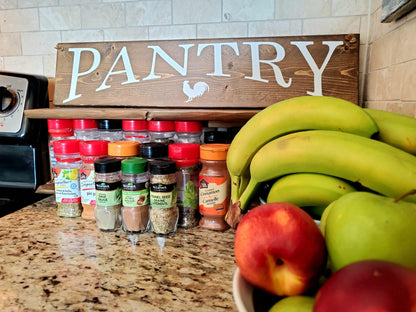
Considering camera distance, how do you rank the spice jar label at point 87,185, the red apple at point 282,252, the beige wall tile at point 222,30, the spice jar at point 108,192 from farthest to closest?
the beige wall tile at point 222,30, the spice jar label at point 87,185, the spice jar at point 108,192, the red apple at point 282,252

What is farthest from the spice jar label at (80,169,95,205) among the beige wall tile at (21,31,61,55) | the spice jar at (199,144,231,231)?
the beige wall tile at (21,31,61,55)

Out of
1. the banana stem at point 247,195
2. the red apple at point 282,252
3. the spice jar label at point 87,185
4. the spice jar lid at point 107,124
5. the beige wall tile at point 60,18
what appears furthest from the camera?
the beige wall tile at point 60,18

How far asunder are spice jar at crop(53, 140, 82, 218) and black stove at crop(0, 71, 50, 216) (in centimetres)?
22

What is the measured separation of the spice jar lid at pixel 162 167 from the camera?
78 cm

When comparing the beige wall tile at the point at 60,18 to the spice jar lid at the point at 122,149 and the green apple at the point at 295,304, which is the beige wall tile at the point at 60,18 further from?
the green apple at the point at 295,304

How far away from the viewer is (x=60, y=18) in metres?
1.23

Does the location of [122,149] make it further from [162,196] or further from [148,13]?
[148,13]

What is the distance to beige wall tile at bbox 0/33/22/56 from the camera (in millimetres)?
1284

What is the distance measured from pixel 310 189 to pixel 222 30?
0.75 meters

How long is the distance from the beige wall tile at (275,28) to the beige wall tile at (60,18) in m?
0.67

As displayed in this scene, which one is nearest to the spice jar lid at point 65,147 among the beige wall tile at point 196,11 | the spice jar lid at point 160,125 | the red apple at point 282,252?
the spice jar lid at point 160,125

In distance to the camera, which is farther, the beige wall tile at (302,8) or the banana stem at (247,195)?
the beige wall tile at (302,8)

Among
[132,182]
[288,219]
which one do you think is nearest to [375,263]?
[288,219]

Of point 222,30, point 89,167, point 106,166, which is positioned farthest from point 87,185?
point 222,30
